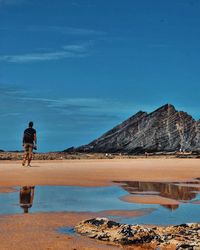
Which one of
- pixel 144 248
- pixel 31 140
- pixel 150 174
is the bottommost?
pixel 144 248

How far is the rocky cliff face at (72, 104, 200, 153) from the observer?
45.2 meters

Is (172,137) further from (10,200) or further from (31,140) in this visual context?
(10,200)

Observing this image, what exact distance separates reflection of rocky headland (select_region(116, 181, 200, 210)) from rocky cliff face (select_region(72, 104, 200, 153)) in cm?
2948

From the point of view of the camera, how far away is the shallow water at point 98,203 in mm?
8672

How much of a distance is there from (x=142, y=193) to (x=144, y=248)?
636 centimetres

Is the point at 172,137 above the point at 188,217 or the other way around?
above

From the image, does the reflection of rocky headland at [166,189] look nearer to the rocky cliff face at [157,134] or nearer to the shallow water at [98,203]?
the shallow water at [98,203]

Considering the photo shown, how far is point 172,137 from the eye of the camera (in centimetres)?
4562

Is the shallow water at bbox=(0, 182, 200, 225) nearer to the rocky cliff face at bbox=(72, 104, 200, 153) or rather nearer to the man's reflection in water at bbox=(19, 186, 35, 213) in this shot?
the man's reflection in water at bbox=(19, 186, 35, 213)

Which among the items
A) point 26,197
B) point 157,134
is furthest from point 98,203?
point 157,134

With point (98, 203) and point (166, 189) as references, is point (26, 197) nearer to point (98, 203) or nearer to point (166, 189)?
point (98, 203)

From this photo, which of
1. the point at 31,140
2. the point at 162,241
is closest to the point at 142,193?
the point at 162,241

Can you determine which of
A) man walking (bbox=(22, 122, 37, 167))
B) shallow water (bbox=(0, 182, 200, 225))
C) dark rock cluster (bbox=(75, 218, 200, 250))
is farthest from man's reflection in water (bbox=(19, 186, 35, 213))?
man walking (bbox=(22, 122, 37, 167))

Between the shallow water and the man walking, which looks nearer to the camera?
the shallow water
